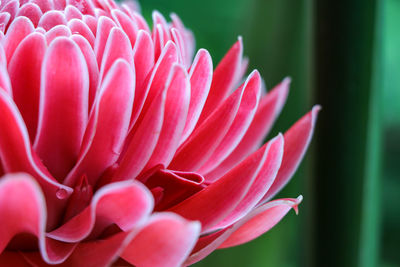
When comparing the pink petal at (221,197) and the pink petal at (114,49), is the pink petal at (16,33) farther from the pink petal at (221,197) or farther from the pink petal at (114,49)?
the pink petal at (221,197)

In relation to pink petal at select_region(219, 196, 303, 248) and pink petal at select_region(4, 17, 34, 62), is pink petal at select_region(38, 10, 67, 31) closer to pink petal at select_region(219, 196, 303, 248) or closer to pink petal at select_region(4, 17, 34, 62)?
pink petal at select_region(4, 17, 34, 62)

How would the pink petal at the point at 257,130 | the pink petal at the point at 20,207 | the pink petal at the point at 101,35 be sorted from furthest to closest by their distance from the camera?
1. the pink petal at the point at 257,130
2. the pink petal at the point at 101,35
3. the pink petal at the point at 20,207

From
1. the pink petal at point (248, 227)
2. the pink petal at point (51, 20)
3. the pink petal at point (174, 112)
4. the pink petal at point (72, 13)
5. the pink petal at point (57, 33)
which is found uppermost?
the pink petal at point (72, 13)

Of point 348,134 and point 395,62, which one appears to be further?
point 395,62

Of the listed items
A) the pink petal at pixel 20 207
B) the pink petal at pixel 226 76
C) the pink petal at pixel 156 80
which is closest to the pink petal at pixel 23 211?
the pink petal at pixel 20 207

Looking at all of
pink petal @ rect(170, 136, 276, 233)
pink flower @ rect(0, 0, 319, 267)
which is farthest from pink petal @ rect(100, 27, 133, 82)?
pink petal @ rect(170, 136, 276, 233)

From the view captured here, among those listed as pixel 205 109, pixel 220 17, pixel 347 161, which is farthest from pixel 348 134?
pixel 220 17

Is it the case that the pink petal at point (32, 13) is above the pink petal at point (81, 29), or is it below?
above

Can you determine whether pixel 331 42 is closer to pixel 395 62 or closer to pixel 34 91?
pixel 34 91
